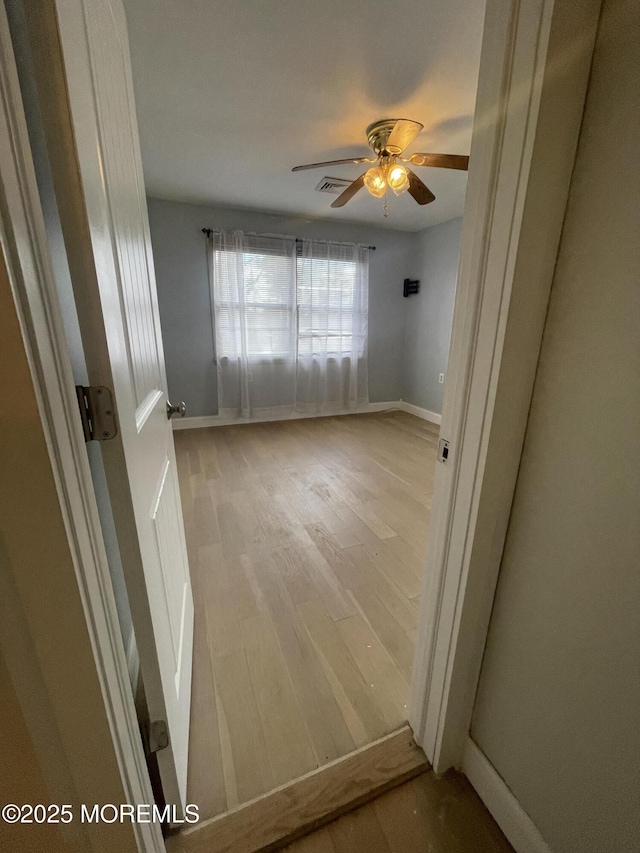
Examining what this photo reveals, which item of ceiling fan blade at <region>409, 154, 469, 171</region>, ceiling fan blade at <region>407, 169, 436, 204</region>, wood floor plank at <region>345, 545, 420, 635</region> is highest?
ceiling fan blade at <region>409, 154, 469, 171</region>

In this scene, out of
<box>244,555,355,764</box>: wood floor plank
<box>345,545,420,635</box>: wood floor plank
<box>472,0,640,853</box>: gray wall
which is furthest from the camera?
<box>345,545,420,635</box>: wood floor plank

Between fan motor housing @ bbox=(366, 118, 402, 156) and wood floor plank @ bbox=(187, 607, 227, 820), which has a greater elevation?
fan motor housing @ bbox=(366, 118, 402, 156)

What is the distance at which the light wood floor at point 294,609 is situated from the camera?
1032 millimetres

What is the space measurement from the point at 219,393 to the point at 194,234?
169cm

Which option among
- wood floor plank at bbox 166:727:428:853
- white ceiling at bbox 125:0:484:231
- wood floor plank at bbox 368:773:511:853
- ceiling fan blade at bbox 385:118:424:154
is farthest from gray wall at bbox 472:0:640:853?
ceiling fan blade at bbox 385:118:424:154

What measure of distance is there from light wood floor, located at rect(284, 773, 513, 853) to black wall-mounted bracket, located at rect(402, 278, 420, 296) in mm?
4625

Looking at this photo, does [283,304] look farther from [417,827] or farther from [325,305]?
[417,827]

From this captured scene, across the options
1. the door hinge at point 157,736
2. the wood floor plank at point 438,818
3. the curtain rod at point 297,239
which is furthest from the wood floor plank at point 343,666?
the curtain rod at point 297,239

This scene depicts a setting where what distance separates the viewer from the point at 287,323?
405 cm

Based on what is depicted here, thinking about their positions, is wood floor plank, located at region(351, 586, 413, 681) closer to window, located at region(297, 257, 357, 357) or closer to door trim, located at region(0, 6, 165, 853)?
door trim, located at region(0, 6, 165, 853)

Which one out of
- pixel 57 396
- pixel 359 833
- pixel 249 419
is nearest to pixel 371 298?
pixel 249 419

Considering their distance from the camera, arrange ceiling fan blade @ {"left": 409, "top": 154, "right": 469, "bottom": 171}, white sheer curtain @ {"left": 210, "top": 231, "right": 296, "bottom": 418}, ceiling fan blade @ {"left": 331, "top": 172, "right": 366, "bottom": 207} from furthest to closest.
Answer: white sheer curtain @ {"left": 210, "top": 231, "right": 296, "bottom": 418} → ceiling fan blade @ {"left": 331, "top": 172, "right": 366, "bottom": 207} → ceiling fan blade @ {"left": 409, "top": 154, "right": 469, "bottom": 171}

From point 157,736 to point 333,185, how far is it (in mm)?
3430

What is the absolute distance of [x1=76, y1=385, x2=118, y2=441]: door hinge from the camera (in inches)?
21.8
